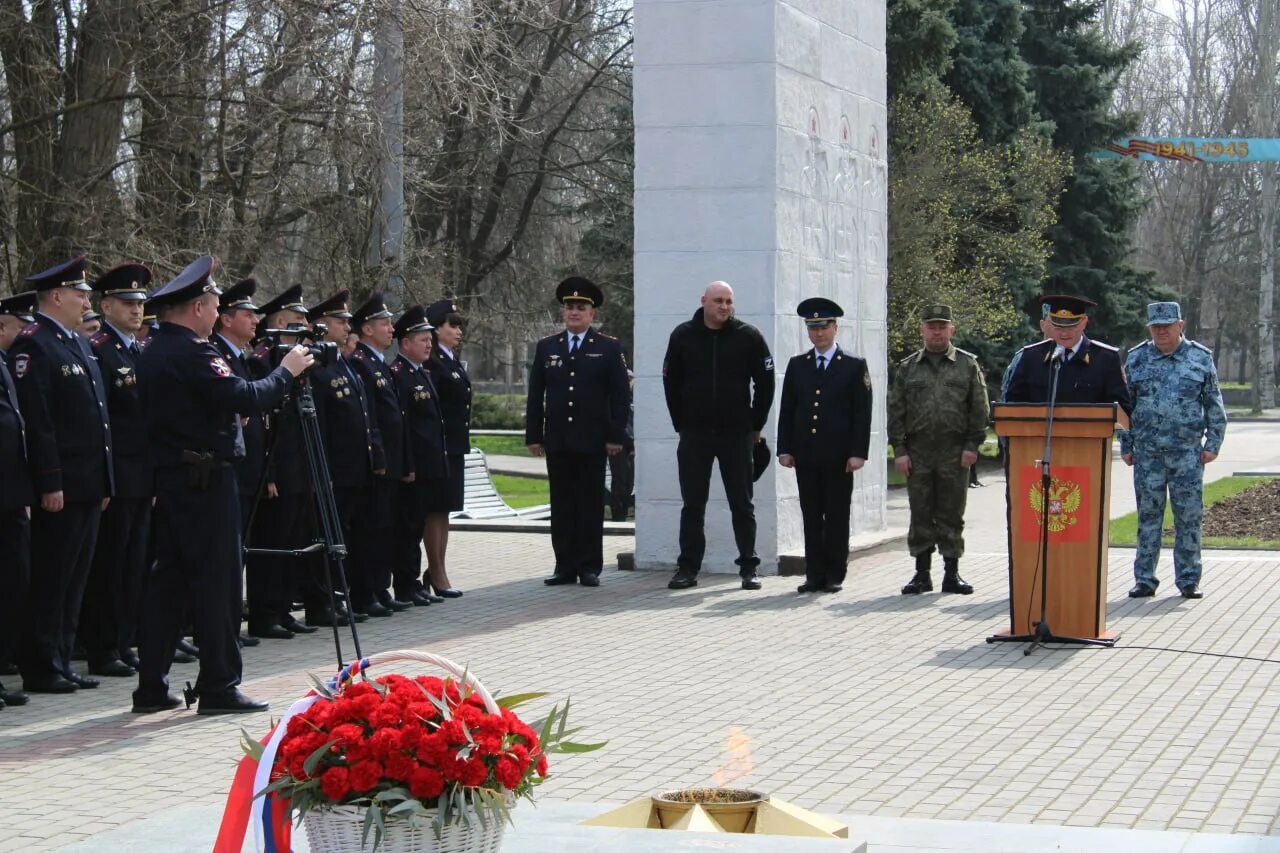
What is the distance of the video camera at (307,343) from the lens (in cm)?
842

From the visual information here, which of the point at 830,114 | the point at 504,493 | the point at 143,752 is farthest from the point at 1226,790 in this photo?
the point at 504,493

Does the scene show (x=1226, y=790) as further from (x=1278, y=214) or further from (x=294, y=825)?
(x=1278, y=214)

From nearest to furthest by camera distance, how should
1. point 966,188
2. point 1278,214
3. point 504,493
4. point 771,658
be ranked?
1. point 771,658
2. point 504,493
3. point 966,188
4. point 1278,214

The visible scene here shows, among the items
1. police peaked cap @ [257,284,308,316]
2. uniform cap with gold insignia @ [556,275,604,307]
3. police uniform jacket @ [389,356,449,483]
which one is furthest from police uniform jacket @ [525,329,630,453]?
police peaked cap @ [257,284,308,316]

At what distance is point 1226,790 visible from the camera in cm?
672

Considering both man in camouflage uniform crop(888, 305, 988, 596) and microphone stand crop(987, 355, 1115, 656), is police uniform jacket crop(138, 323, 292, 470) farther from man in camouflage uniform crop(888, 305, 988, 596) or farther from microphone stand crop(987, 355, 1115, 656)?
man in camouflage uniform crop(888, 305, 988, 596)

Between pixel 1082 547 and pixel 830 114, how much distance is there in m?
5.77

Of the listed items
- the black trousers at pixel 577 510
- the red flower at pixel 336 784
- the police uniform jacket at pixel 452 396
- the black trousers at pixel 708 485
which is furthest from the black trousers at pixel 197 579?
the black trousers at pixel 708 485

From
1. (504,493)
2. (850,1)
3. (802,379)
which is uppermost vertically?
(850,1)

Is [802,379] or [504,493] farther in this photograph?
[504,493]

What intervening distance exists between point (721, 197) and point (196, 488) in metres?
6.54

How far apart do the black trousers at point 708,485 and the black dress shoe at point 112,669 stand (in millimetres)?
4633

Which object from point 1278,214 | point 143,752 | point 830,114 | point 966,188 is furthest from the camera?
point 1278,214

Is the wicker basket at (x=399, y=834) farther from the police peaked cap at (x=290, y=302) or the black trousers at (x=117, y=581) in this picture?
the police peaked cap at (x=290, y=302)
